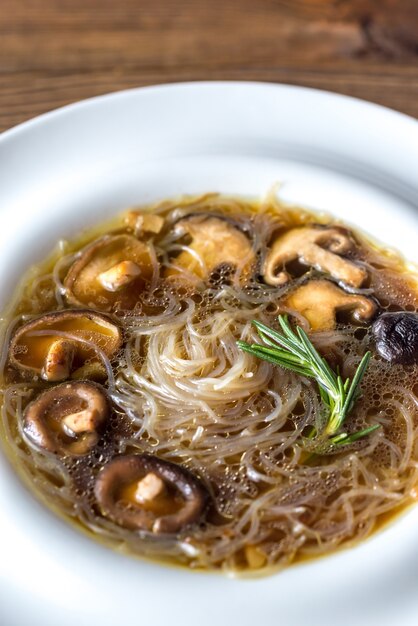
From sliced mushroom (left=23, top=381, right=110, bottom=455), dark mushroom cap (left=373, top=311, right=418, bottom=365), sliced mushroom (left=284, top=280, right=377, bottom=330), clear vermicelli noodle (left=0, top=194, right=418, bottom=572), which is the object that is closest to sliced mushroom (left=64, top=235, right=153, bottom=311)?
clear vermicelli noodle (left=0, top=194, right=418, bottom=572)

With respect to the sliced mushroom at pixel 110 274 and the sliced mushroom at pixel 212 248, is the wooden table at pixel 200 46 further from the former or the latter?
the sliced mushroom at pixel 212 248

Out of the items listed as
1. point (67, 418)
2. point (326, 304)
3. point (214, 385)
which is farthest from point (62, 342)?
point (326, 304)

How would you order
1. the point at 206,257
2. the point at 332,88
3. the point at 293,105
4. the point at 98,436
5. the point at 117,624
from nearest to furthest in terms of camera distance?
the point at 117,624, the point at 98,436, the point at 206,257, the point at 293,105, the point at 332,88

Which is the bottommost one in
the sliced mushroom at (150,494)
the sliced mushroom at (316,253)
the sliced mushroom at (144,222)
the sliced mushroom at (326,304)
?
the sliced mushroom at (150,494)

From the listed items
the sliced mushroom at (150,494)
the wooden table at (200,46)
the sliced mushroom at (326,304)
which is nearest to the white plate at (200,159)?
the sliced mushroom at (150,494)

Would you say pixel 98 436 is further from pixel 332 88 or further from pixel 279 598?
pixel 332 88

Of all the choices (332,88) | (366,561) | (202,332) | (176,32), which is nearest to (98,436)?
(202,332)

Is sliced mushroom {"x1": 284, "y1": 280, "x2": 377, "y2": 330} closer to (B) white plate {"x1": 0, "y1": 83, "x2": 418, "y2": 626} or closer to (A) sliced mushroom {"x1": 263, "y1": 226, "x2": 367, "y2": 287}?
(A) sliced mushroom {"x1": 263, "y1": 226, "x2": 367, "y2": 287}
